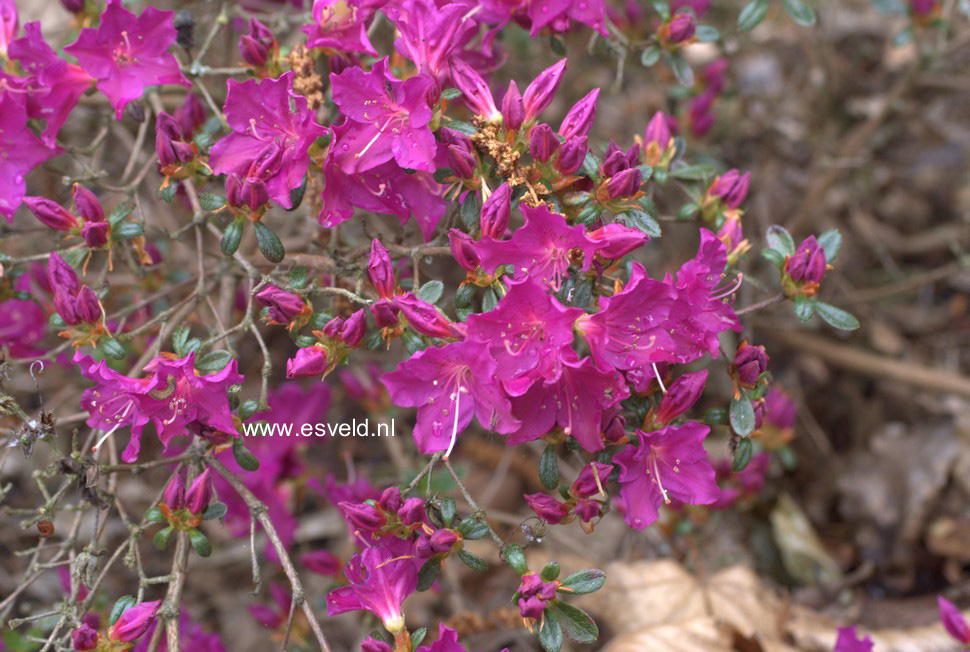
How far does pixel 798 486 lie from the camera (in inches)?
146

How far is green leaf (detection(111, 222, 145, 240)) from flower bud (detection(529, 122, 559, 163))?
929 mm

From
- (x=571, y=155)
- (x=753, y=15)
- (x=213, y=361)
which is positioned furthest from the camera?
(x=753, y=15)

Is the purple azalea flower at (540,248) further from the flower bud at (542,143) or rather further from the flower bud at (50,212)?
the flower bud at (50,212)

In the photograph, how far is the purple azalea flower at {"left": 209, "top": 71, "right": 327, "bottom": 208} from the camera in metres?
1.84

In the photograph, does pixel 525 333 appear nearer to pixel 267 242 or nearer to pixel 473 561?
pixel 473 561

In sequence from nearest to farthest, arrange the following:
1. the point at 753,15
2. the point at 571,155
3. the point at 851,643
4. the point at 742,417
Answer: the point at 571,155 → the point at 742,417 → the point at 851,643 → the point at 753,15

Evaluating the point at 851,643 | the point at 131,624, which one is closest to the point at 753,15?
the point at 851,643

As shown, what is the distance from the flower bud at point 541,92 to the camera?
185cm

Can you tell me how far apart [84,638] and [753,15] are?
7.46ft

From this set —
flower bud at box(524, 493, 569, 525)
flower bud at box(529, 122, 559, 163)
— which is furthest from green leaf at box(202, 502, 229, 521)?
flower bud at box(529, 122, 559, 163)

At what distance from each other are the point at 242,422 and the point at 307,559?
71 cm

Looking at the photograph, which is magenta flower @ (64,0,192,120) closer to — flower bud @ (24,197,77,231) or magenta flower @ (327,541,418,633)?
flower bud @ (24,197,77,231)

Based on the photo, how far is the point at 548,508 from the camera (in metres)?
1.86

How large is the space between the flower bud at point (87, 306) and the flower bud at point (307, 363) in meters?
0.48
